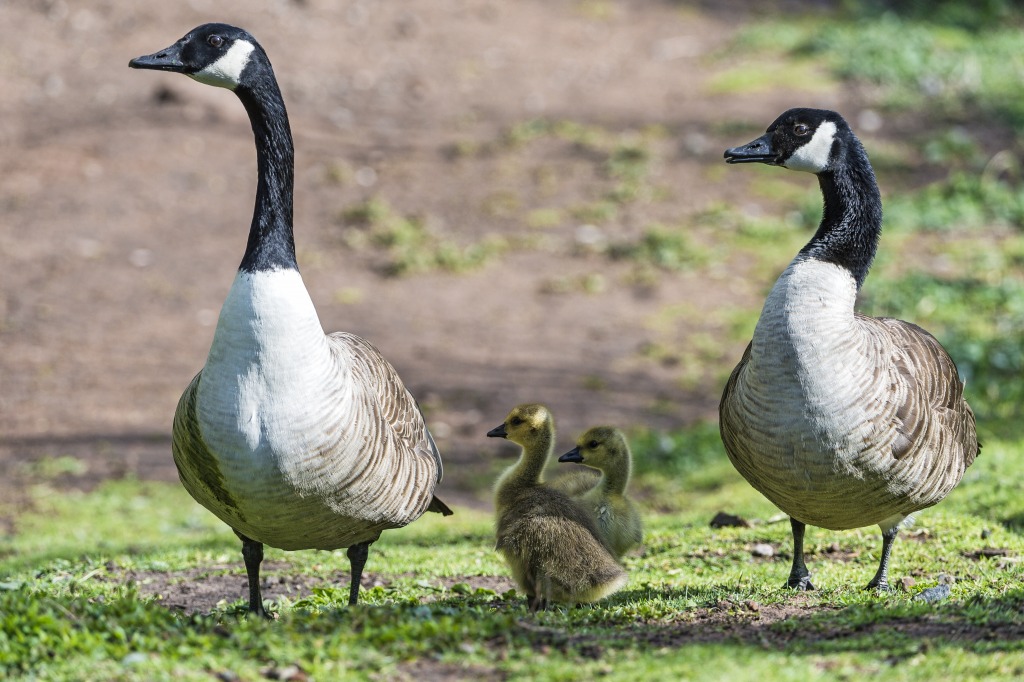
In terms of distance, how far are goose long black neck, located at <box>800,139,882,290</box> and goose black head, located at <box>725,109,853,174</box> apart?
8cm

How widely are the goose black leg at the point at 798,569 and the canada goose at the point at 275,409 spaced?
2041 mm

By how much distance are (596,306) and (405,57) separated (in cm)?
886

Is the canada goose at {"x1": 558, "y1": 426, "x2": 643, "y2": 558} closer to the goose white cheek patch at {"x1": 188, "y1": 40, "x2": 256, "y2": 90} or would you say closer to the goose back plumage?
the goose back plumage

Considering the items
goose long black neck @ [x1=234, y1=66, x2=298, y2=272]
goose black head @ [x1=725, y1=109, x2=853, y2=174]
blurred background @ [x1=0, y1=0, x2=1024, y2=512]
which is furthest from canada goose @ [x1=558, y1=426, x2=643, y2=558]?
blurred background @ [x1=0, y1=0, x2=1024, y2=512]

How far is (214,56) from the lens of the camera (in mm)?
5809

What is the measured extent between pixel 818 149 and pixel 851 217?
0.40 meters

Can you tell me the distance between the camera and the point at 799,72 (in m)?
19.4

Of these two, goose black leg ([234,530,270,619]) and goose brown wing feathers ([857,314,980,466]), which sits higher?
goose brown wing feathers ([857,314,980,466])

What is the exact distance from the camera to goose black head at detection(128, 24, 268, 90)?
577cm

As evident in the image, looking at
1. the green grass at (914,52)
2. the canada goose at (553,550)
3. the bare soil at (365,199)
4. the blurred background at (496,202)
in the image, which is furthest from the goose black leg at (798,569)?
the green grass at (914,52)

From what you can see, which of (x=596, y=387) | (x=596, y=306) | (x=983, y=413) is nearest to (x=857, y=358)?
(x=983, y=413)

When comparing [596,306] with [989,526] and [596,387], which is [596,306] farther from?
[989,526]

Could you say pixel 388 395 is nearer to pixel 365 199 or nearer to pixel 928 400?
pixel 928 400

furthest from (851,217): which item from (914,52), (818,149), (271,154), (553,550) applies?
(914,52)
